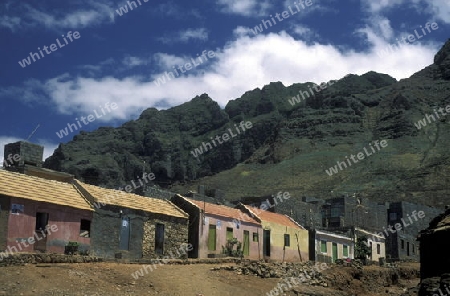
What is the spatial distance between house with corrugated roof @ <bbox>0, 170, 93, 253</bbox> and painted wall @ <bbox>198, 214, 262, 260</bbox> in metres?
9.25

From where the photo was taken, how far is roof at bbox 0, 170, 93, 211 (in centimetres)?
2761

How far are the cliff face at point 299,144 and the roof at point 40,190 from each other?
191 ft

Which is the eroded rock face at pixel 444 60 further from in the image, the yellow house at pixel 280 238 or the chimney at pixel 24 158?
the chimney at pixel 24 158

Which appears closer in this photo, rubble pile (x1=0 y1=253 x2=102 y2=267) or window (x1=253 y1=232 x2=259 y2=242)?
rubble pile (x1=0 y1=253 x2=102 y2=267)

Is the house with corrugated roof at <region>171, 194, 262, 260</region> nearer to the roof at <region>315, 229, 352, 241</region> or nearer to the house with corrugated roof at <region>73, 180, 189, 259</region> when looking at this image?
the house with corrugated roof at <region>73, 180, 189, 259</region>

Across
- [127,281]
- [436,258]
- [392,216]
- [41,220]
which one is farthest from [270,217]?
[392,216]

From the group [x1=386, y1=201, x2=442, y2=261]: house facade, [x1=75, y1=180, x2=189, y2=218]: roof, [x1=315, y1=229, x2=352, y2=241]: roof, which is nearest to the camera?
[x1=75, y1=180, x2=189, y2=218]: roof

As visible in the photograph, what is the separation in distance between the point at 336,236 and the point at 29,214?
1188 inches

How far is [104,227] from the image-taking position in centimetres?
3183

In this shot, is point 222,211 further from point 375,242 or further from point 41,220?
point 375,242

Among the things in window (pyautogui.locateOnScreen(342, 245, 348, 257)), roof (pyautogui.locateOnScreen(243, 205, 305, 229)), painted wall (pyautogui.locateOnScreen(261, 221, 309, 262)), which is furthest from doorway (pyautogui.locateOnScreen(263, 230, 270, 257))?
window (pyautogui.locateOnScreen(342, 245, 348, 257))

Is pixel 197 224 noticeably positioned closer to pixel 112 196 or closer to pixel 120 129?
pixel 112 196

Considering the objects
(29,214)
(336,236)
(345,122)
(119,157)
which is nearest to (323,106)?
(345,122)

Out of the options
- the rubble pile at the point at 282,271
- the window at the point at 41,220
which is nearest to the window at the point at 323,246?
the rubble pile at the point at 282,271
